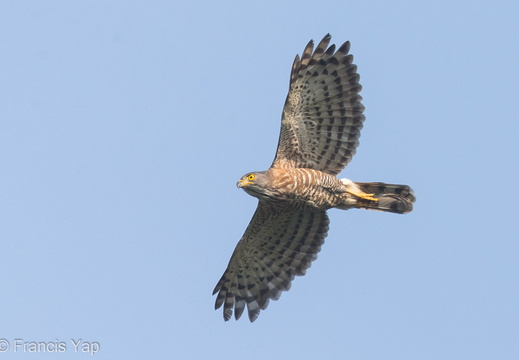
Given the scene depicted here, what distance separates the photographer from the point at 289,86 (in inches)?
569

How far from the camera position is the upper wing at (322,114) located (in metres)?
14.6

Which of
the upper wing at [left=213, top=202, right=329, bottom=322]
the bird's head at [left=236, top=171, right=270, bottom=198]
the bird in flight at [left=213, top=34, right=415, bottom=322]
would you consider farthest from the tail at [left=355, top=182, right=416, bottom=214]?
the bird's head at [left=236, top=171, right=270, bottom=198]

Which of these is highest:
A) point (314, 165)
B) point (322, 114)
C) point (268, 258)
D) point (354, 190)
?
point (322, 114)

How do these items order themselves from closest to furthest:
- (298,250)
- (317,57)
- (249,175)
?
(249,175), (317,57), (298,250)

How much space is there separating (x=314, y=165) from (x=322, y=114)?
907mm

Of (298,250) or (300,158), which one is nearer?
(300,158)

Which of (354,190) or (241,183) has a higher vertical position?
(354,190)

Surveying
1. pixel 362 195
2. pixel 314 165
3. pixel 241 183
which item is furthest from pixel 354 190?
pixel 241 183

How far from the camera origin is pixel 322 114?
1487 centimetres

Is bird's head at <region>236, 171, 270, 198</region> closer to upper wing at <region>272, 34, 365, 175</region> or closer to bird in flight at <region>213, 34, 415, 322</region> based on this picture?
bird in flight at <region>213, 34, 415, 322</region>

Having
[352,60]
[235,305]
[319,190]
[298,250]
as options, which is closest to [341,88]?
[352,60]

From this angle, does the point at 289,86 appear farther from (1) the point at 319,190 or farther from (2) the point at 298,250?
(2) the point at 298,250

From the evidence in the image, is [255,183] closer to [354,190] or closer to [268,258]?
[354,190]

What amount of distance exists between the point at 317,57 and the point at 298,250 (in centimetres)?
365
